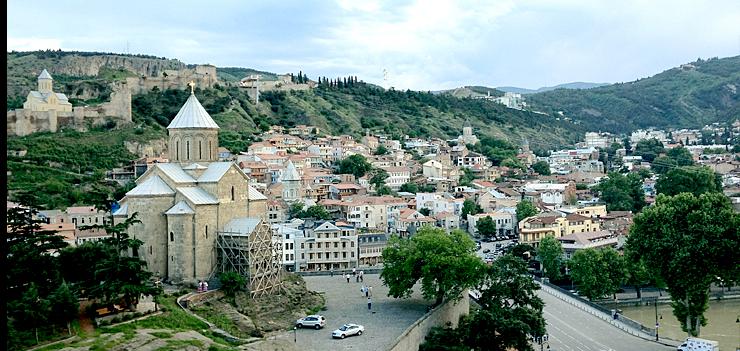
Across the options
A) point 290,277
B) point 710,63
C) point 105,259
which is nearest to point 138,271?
point 105,259

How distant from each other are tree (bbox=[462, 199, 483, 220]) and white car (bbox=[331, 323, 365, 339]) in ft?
101

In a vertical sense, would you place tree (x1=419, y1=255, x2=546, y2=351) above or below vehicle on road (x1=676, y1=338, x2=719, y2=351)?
above

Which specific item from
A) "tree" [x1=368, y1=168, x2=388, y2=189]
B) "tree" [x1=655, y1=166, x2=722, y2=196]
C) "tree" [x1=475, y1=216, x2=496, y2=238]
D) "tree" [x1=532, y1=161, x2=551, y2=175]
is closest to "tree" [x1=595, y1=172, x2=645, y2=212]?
"tree" [x1=655, y1=166, x2=722, y2=196]

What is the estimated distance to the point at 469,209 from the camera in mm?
51094

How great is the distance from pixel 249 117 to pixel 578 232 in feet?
135

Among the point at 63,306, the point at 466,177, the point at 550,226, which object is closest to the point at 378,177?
the point at 466,177

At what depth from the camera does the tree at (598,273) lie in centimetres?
3225

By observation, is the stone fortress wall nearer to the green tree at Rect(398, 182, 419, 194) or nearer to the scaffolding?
the green tree at Rect(398, 182, 419, 194)

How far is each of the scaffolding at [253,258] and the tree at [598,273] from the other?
14.9 metres

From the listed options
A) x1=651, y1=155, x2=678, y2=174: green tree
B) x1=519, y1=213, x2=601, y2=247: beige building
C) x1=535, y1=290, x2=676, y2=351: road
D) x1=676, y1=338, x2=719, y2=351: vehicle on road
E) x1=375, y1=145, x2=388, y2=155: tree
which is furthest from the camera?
x1=651, y1=155, x2=678, y2=174: green tree

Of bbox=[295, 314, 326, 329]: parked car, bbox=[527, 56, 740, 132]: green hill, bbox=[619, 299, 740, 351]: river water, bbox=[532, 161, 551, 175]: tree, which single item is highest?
bbox=[527, 56, 740, 132]: green hill

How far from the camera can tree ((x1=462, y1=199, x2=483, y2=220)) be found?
167 ft

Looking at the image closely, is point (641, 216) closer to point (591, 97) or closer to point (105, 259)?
point (105, 259)

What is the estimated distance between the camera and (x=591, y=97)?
7092 inches
